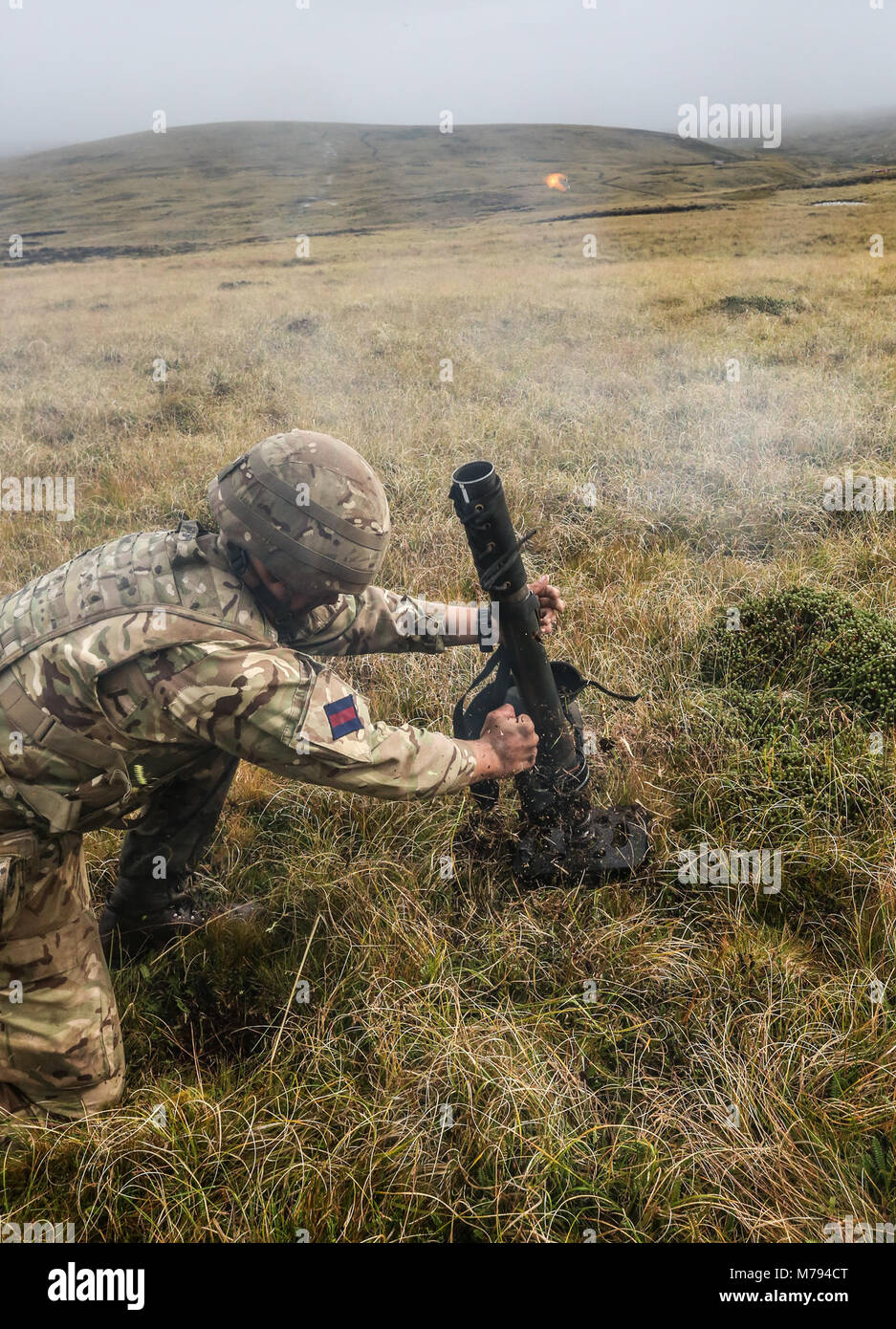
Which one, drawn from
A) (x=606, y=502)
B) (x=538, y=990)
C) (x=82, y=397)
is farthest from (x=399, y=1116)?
(x=82, y=397)

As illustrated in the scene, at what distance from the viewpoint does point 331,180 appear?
226ft

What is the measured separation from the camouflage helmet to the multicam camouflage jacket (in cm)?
15

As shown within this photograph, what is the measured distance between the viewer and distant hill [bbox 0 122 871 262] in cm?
4750

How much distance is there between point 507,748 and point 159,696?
1.05m

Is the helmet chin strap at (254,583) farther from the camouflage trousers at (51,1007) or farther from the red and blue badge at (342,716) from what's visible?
the camouflage trousers at (51,1007)

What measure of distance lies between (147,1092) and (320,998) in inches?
22.6

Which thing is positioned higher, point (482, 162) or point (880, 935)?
point (482, 162)

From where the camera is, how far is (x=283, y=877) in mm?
3117

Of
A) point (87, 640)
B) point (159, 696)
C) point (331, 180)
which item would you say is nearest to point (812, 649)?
point (159, 696)

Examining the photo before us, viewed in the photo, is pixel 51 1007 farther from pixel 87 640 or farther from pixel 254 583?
pixel 254 583

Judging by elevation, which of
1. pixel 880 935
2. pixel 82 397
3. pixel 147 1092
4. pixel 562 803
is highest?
pixel 82 397

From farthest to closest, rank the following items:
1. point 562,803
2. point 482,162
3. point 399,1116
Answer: point 482,162 → point 562,803 → point 399,1116

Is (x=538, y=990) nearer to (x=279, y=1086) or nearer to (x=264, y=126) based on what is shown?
(x=279, y=1086)

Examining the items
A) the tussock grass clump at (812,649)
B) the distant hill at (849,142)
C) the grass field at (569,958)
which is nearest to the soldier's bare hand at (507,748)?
the grass field at (569,958)
